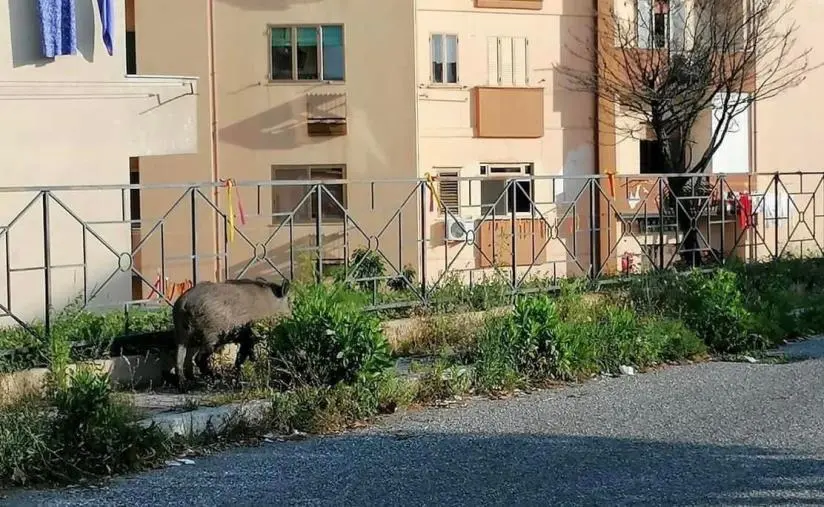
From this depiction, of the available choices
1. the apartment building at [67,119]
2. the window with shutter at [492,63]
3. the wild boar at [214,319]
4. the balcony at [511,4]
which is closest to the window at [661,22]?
the balcony at [511,4]

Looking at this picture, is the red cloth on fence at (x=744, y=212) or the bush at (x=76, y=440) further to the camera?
the red cloth on fence at (x=744, y=212)

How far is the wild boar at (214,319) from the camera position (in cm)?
1007

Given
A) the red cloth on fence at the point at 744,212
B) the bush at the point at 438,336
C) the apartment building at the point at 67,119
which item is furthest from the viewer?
the red cloth on fence at the point at 744,212

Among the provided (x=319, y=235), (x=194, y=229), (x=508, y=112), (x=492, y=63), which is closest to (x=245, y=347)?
(x=194, y=229)

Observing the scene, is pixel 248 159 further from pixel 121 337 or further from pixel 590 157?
pixel 121 337

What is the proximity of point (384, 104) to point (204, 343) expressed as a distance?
15766 millimetres

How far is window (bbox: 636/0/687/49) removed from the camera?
2712 cm

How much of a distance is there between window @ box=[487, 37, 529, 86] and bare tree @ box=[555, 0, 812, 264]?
937 millimetres

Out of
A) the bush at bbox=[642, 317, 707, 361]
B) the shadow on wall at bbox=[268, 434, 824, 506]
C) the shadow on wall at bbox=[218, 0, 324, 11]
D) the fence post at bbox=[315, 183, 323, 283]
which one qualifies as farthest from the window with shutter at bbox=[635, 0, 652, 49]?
the shadow on wall at bbox=[268, 434, 824, 506]

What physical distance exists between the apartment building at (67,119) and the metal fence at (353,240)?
0.06 metres

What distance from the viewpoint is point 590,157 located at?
28078mm

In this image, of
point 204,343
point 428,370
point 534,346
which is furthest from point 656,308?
point 204,343

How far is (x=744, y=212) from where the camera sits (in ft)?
59.6

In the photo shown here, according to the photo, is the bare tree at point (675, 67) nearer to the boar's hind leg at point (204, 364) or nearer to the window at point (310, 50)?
the window at point (310, 50)
